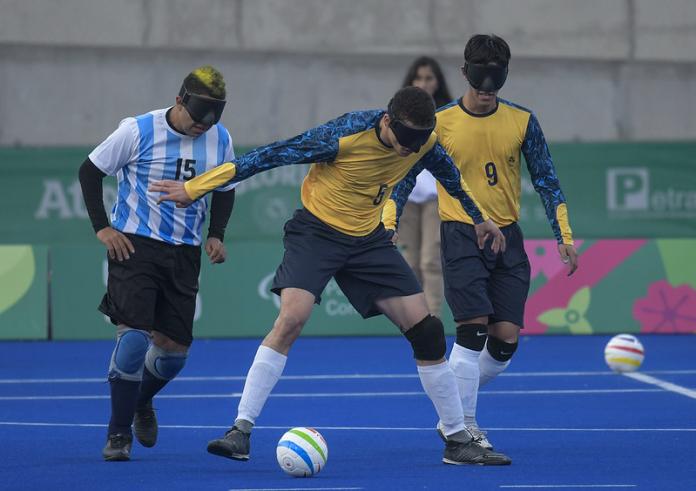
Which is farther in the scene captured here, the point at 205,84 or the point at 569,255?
the point at 569,255

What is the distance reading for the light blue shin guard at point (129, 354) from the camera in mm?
7223

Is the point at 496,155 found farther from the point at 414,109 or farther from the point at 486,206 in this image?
the point at 414,109

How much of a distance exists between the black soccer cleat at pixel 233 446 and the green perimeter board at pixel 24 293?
7.93 meters

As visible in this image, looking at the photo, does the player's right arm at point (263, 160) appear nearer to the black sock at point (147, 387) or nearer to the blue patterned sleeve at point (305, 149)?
the blue patterned sleeve at point (305, 149)

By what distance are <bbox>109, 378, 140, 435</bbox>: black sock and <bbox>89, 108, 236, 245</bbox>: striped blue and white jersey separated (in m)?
0.75

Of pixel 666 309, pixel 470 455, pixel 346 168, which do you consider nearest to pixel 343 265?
pixel 346 168

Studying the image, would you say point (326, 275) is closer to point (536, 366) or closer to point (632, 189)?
point (536, 366)

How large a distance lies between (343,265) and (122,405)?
1293 mm

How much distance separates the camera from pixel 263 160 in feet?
22.3

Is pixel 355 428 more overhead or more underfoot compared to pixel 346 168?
more underfoot

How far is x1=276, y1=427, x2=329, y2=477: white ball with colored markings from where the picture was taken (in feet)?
21.7

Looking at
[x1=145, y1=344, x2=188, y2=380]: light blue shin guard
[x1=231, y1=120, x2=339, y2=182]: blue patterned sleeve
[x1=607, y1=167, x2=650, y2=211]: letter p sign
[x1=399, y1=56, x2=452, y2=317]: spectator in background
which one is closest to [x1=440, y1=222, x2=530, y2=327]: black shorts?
[x1=231, y1=120, x2=339, y2=182]: blue patterned sleeve

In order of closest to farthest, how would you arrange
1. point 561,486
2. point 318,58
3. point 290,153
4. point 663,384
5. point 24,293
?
point 561,486, point 290,153, point 663,384, point 24,293, point 318,58

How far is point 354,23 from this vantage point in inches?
738
